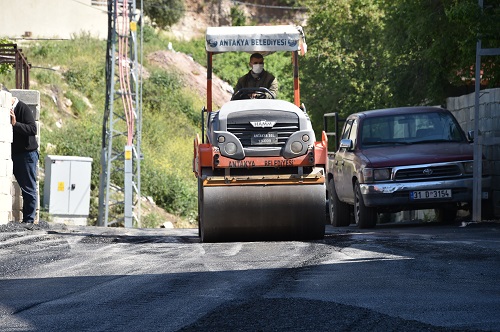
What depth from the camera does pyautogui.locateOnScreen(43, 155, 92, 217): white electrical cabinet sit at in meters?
35.5

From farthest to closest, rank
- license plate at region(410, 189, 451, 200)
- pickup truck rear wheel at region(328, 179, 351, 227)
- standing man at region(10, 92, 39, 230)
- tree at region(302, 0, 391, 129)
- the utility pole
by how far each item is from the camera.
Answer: tree at region(302, 0, 391, 129) < the utility pole < pickup truck rear wheel at region(328, 179, 351, 227) < license plate at region(410, 189, 451, 200) < standing man at region(10, 92, 39, 230)

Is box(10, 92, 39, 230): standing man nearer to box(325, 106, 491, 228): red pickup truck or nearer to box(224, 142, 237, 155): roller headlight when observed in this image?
box(224, 142, 237, 155): roller headlight

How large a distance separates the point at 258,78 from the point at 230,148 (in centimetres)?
170

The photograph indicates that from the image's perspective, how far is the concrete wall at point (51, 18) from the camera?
6219 cm

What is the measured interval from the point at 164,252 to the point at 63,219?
23.2 metres

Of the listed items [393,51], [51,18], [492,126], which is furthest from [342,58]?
[492,126]

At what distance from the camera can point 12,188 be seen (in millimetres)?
18828

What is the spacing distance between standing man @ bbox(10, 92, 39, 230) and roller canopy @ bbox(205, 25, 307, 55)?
3387 millimetres

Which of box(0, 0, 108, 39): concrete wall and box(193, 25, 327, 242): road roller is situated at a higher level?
box(0, 0, 108, 39): concrete wall

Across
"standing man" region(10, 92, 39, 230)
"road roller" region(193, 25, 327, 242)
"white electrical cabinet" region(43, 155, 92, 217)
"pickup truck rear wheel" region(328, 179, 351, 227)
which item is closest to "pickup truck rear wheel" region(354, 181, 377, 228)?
"pickup truck rear wheel" region(328, 179, 351, 227)

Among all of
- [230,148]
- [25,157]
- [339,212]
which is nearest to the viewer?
[230,148]

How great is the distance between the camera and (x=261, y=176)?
14.7m

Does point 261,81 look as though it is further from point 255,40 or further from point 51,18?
point 51,18

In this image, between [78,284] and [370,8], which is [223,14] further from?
[78,284]
